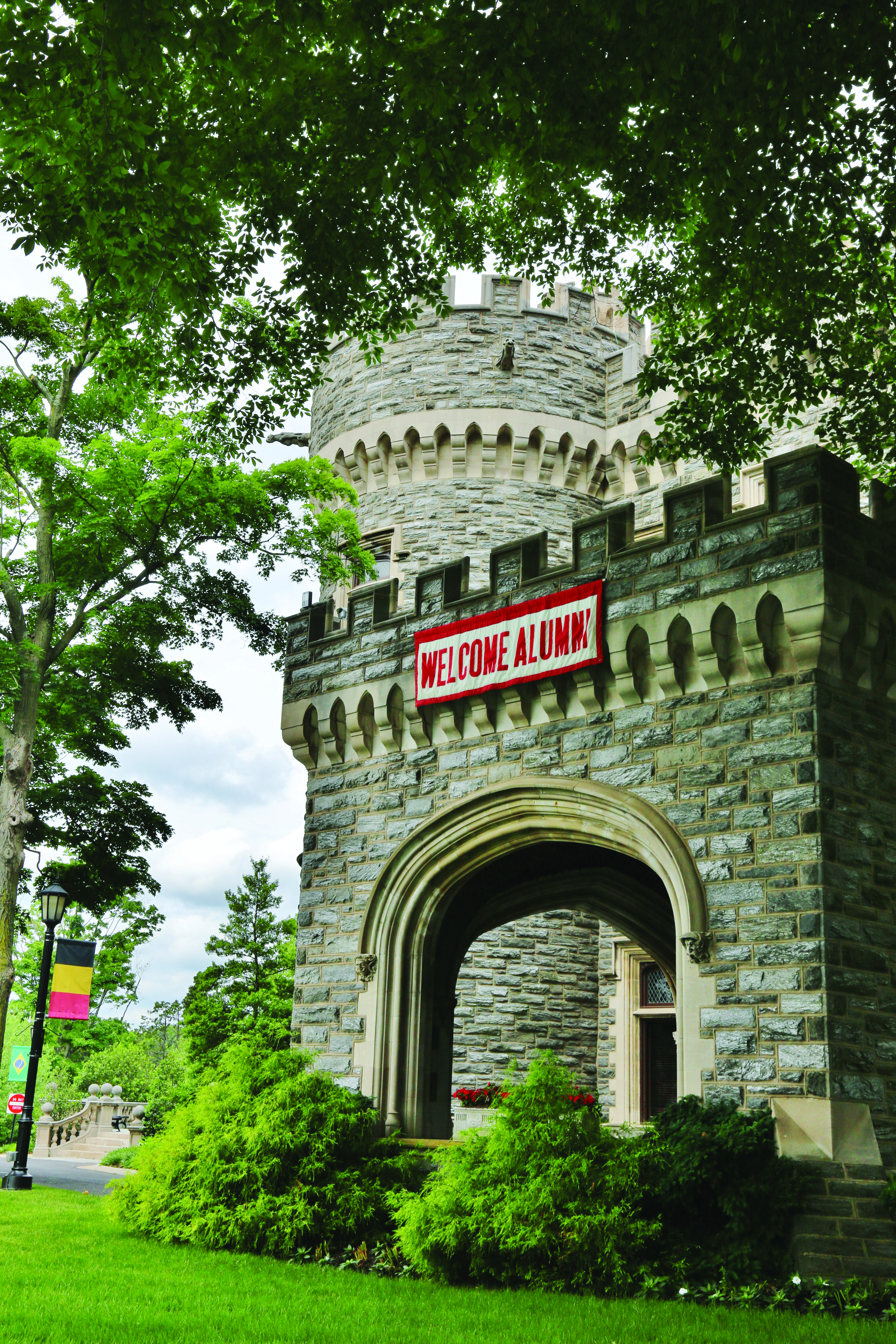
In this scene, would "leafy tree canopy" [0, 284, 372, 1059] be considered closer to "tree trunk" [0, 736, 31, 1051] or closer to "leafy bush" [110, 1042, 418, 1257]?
"tree trunk" [0, 736, 31, 1051]

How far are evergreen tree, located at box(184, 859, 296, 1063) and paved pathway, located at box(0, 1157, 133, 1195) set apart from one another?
9.57 ft

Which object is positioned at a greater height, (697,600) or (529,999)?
(697,600)

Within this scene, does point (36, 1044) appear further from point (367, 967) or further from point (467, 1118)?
point (367, 967)

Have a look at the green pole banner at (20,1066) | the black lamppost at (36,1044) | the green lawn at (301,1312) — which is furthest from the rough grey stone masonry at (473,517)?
the green pole banner at (20,1066)

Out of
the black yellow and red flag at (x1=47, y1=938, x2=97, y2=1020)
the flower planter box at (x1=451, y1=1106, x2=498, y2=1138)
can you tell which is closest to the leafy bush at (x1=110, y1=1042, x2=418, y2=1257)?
the flower planter box at (x1=451, y1=1106, x2=498, y2=1138)

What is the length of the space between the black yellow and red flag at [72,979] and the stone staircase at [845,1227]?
37.3ft

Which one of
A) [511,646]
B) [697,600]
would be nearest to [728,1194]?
[697,600]

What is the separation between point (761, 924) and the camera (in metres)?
8.84

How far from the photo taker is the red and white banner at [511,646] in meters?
10.6

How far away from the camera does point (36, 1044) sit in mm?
14852

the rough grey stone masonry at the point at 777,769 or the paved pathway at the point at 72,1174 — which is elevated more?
the rough grey stone masonry at the point at 777,769

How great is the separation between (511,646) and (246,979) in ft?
58.7

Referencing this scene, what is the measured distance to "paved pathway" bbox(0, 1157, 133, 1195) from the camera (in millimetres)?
15570

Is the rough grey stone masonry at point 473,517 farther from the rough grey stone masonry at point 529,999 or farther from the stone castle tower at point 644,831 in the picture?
the rough grey stone masonry at point 529,999
